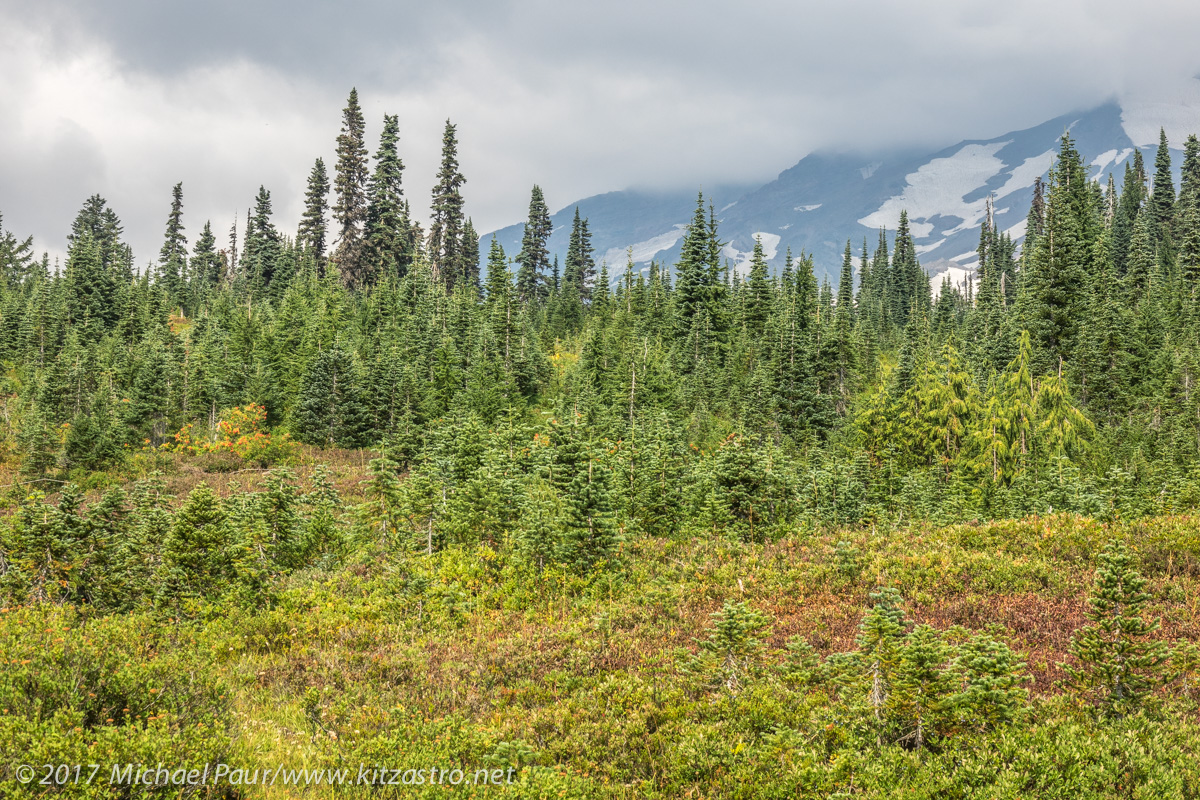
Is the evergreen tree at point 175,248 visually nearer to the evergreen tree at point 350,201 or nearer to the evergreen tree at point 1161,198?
the evergreen tree at point 350,201

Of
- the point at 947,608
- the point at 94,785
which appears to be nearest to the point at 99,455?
the point at 94,785

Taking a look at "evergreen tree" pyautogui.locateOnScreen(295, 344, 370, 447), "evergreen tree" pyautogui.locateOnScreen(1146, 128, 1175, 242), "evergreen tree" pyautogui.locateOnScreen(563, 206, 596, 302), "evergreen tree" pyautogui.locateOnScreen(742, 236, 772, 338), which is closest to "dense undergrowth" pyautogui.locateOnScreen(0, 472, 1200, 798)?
"evergreen tree" pyautogui.locateOnScreen(295, 344, 370, 447)

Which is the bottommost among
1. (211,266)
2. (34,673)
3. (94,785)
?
(94,785)

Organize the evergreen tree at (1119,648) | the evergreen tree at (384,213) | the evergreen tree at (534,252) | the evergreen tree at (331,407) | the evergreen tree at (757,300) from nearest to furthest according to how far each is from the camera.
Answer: the evergreen tree at (1119,648), the evergreen tree at (331,407), the evergreen tree at (757,300), the evergreen tree at (384,213), the evergreen tree at (534,252)

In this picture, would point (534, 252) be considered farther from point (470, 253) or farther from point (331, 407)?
point (331, 407)

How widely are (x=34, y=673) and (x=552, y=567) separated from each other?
1020 centimetres

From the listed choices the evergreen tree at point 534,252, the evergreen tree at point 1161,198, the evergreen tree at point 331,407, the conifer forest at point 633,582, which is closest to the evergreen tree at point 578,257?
the evergreen tree at point 534,252

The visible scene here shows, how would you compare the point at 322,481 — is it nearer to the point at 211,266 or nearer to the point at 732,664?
the point at 732,664

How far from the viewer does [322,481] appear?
797 inches

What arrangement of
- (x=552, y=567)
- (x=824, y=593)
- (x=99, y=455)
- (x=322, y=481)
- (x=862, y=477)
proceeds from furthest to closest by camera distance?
(x=99, y=455) < (x=862, y=477) < (x=322, y=481) < (x=552, y=567) < (x=824, y=593)

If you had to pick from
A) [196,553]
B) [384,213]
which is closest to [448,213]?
[384,213]

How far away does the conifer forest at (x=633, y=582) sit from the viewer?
23.8 feet

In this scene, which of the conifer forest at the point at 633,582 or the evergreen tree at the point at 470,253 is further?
the evergreen tree at the point at 470,253

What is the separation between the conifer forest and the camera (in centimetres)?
726
